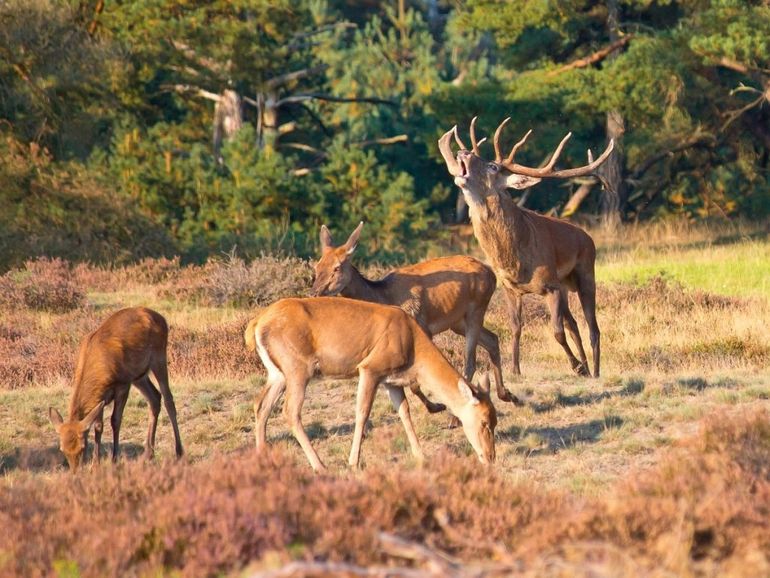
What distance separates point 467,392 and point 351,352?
95cm

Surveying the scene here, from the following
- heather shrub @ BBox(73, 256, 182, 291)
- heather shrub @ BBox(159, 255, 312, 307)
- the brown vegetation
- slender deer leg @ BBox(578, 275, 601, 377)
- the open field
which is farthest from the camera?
heather shrub @ BBox(73, 256, 182, 291)

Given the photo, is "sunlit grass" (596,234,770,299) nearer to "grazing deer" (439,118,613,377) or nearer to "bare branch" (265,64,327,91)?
"grazing deer" (439,118,613,377)

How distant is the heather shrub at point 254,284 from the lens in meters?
20.0

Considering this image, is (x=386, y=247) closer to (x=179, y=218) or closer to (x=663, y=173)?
(x=179, y=218)

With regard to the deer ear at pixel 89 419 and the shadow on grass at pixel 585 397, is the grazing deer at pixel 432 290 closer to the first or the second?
the shadow on grass at pixel 585 397

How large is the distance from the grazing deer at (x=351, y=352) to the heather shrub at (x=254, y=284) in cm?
943

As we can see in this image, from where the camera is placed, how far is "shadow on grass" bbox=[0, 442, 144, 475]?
35.7ft

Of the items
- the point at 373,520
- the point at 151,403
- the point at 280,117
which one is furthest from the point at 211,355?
the point at 280,117

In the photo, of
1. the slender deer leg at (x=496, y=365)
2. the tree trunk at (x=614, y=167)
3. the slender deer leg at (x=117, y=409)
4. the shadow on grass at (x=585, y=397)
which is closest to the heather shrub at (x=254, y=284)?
the slender deer leg at (x=496, y=365)

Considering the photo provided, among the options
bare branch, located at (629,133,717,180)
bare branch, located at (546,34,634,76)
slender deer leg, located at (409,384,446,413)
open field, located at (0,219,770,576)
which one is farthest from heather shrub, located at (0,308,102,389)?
bare branch, located at (629,133,717,180)

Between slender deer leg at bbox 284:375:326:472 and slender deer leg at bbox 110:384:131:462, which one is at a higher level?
slender deer leg at bbox 284:375:326:472

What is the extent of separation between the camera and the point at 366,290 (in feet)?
40.2

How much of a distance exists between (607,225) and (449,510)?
1021 inches

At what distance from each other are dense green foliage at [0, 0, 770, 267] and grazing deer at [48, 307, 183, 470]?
13.2 meters
